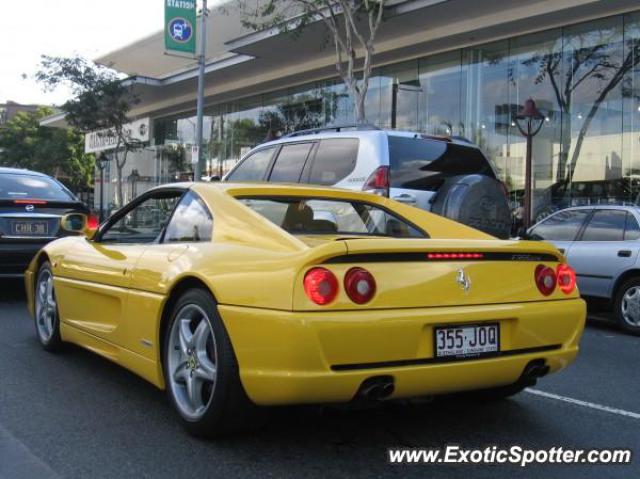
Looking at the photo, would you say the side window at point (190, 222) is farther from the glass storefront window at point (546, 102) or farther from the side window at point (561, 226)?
the glass storefront window at point (546, 102)

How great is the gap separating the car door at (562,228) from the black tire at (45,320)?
18.2ft

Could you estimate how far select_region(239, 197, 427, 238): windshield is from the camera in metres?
4.20

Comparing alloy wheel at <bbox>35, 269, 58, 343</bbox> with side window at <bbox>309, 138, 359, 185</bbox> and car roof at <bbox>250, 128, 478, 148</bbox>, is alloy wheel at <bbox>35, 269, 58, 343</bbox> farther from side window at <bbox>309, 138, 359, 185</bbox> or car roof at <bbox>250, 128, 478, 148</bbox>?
car roof at <bbox>250, 128, 478, 148</bbox>

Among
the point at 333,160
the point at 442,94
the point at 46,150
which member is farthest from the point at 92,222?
the point at 46,150

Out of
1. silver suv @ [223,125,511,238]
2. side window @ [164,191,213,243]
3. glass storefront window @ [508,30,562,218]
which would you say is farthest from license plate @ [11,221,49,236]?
glass storefront window @ [508,30,562,218]

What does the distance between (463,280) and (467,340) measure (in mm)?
292

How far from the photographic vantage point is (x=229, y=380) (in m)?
3.21

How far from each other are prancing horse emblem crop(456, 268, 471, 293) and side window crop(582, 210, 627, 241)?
533 centimetres

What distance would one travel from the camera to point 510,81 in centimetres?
1830

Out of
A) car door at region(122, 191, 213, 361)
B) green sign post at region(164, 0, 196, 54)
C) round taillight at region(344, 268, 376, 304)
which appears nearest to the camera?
round taillight at region(344, 268, 376, 304)

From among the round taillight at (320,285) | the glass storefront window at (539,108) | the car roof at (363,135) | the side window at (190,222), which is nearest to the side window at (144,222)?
the side window at (190,222)

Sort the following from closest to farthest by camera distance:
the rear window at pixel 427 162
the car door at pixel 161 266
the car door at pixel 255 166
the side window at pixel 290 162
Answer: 1. the car door at pixel 161 266
2. the rear window at pixel 427 162
3. the side window at pixel 290 162
4. the car door at pixel 255 166

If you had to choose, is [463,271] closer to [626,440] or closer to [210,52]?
[626,440]

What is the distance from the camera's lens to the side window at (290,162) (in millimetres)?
Result: 8180
